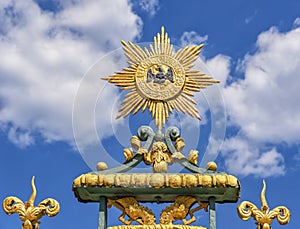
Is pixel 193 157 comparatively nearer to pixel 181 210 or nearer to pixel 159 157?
pixel 159 157

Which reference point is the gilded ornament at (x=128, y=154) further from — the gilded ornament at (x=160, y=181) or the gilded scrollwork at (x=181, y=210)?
the gilded scrollwork at (x=181, y=210)

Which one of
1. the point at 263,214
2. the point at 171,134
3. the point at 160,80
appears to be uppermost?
the point at 160,80

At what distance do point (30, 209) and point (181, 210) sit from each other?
205cm

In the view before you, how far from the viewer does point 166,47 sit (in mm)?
10734

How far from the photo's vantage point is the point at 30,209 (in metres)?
9.88

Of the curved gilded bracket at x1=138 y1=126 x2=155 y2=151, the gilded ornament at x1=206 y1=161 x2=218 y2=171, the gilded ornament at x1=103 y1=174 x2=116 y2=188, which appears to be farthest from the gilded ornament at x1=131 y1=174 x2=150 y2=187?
the gilded ornament at x1=206 y1=161 x2=218 y2=171

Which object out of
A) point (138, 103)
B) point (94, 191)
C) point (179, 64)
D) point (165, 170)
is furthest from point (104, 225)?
point (179, 64)

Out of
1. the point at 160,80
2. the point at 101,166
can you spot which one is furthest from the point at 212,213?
the point at 160,80

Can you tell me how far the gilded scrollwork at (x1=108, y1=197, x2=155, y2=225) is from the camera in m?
9.84

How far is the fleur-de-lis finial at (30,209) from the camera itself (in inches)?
388

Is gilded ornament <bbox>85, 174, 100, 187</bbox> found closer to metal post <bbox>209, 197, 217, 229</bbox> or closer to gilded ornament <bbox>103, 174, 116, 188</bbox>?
gilded ornament <bbox>103, 174, 116, 188</bbox>

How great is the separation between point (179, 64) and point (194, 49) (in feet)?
1.09

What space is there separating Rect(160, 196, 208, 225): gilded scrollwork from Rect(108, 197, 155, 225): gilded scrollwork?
0.59 ft

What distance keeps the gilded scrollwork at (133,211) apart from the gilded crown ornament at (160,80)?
1.15m
